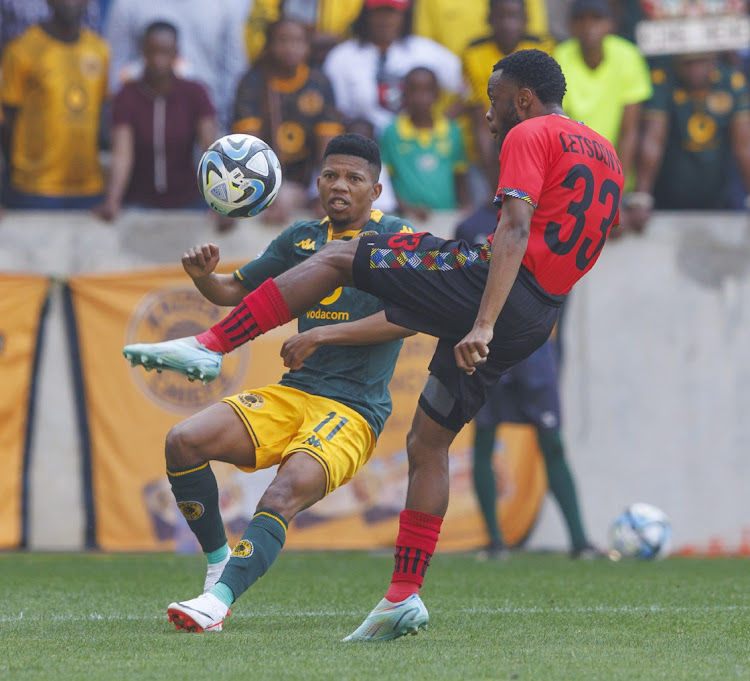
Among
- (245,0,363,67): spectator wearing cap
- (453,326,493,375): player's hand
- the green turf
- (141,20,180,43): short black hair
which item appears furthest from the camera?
(245,0,363,67): spectator wearing cap

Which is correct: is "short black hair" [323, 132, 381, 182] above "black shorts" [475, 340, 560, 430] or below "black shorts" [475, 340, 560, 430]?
above

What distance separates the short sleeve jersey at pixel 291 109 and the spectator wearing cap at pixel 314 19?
0.60m

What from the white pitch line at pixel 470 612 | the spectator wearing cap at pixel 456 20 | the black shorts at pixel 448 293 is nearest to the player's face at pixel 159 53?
the spectator wearing cap at pixel 456 20

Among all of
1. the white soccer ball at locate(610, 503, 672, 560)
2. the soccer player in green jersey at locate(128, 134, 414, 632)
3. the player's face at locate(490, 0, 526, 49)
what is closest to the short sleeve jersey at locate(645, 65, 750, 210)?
the player's face at locate(490, 0, 526, 49)

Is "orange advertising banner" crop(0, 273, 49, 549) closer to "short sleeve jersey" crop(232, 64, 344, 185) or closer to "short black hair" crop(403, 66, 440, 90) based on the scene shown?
Answer: "short sleeve jersey" crop(232, 64, 344, 185)

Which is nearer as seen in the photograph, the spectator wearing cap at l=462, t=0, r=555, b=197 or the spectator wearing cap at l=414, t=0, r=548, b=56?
the spectator wearing cap at l=462, t=0, r=555, b=197

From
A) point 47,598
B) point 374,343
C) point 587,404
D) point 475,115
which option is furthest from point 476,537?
point 374,343

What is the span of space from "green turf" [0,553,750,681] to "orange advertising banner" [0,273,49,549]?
3.71 ft

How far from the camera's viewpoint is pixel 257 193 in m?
5.55

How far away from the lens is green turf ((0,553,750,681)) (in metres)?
4.33

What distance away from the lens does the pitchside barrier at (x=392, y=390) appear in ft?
32.6

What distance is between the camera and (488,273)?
15.9 ft

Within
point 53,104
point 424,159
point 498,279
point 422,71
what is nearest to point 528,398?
point 424,159

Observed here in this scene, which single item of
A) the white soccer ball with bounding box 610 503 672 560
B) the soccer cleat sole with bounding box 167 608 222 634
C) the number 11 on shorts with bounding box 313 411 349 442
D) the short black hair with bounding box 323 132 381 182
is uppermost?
the short black hair with bounding box 323 132 381 182
